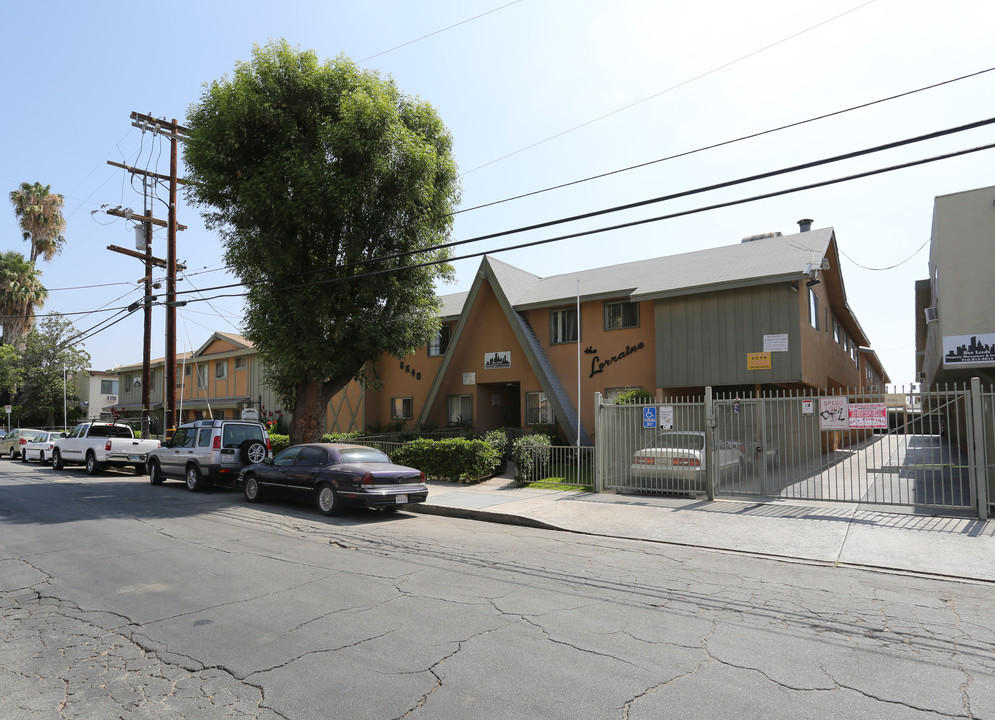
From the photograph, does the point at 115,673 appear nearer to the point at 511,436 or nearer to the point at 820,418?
the point at 820,418

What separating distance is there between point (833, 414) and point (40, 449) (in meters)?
28.7

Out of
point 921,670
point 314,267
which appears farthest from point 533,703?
point 314,267

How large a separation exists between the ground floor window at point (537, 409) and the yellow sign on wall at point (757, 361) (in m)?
6.94

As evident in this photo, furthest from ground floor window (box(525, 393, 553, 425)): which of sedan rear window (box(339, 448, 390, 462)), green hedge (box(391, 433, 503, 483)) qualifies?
sedan rear window (box(339, 448, 390, 462))

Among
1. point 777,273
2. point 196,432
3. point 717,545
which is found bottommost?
point 717,545

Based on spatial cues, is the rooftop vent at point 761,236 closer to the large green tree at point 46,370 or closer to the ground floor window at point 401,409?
the ground floor window at point 401,409

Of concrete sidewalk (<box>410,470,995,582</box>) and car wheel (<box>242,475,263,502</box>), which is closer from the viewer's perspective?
concrete sidewalk (<box>410,470,995,582</box>)

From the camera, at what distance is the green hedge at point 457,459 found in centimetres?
1755

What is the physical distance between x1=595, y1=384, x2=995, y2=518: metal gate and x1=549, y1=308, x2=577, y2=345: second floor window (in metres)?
8.09

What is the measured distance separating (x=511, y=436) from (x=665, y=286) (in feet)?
22.8

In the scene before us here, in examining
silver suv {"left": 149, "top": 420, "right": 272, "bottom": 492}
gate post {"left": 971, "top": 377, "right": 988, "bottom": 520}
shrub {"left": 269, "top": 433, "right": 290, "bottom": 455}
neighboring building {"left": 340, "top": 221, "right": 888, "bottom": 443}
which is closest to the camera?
gate post {"left": 971, "top": 377, "right": 988, "bottom": 520}

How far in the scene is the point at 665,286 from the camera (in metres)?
20.4

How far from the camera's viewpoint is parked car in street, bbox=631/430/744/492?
13883 mm

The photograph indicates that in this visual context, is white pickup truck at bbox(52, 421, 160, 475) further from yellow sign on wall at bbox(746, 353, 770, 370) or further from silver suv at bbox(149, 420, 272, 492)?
yellow sign on wall at bbox(746, 353, 770, 370)
